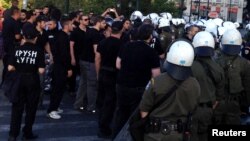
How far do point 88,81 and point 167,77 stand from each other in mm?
5057

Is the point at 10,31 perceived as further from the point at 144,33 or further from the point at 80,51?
the point at 144,33

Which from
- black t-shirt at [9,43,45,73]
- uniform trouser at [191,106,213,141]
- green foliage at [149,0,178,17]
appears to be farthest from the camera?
green foliage at [149,0,178,17]

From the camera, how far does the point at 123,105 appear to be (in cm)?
738

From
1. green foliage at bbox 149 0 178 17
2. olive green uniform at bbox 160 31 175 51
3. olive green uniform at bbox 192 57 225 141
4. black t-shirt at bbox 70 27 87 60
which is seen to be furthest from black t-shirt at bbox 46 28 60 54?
green foliage at bbox 149 0 178 17

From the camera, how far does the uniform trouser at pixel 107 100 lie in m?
8.54

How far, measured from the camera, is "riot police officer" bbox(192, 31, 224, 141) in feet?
20.0

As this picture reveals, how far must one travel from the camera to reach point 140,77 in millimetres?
7145

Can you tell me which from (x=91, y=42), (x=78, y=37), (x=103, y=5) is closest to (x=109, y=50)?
Answer: (x=91, y=42)

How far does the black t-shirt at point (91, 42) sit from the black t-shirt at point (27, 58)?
2211 mm

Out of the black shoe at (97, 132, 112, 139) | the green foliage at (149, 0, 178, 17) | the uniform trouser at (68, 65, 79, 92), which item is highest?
the green foliage at (149, 0, 178, 17)

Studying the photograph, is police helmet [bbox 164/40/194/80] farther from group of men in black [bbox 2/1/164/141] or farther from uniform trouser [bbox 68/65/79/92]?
uniform trouser [bbox 68/65/79/92]

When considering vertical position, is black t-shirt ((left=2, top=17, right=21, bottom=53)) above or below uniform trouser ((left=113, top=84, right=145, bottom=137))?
above

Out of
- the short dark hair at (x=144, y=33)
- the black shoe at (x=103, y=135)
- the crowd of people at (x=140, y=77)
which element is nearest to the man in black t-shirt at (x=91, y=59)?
the crowd of people at (x=140, y=77)

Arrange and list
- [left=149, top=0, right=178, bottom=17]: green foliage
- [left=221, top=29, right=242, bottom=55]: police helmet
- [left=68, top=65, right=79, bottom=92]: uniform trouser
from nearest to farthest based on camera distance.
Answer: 1. [left=221, top=29, right=242, bottom=55]: police helmet
2. [left=68, top=65, right=79, bottom=92]: uniform trouser
3. [left=149, top=0, right=178, bottom=17]: green foliage
